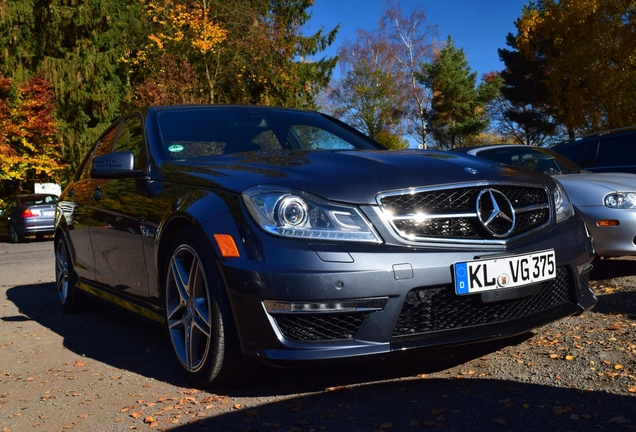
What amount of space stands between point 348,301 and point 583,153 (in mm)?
6534

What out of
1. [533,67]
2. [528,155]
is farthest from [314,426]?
[533,67]

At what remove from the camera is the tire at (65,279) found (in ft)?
20.1

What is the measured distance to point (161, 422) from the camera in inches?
130

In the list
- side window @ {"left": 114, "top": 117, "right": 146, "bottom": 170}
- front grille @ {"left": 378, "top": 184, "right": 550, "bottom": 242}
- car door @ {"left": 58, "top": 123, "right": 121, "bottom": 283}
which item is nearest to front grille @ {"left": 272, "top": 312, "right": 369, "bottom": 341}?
front grille @ {"left": 378, "top": 184, "right": 550, "bottom": 242}

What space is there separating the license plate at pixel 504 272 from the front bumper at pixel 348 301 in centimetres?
4

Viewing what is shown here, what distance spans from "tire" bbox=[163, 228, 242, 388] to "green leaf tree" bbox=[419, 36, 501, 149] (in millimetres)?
46750

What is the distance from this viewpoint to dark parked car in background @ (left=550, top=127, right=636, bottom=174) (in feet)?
27.9

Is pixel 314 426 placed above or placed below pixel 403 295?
below

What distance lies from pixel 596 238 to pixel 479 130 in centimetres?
4601

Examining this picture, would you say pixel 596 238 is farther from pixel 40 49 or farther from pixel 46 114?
pixel 40 49

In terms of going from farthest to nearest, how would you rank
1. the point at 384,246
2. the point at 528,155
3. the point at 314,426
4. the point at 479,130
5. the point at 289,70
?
1. the point at 479,130
2. the point at 289,70
3. the point at 528,155
4. the point at 384,246
5. the point at 314,426

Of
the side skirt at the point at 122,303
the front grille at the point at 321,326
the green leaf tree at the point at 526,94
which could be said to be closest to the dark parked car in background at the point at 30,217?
the side skirt at the point at 122,303

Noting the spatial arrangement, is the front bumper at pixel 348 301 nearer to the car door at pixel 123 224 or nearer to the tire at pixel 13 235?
the car door at pixel 123 224

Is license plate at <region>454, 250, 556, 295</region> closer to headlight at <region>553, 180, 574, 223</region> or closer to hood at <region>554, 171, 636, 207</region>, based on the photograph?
headlight at <region>553, 180, 574, 223</region>
